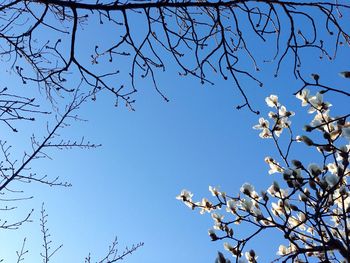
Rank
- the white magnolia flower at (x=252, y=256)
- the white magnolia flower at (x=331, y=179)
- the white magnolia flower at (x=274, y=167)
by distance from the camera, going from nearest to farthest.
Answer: the white magnolia flower at (x=331, y=179), the white magnolia flower at (x=252, y=256), the white magnolia flower at (x=274, y=167)

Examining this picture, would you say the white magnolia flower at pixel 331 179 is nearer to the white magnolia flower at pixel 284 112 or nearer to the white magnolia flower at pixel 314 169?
the white magnolia flower at pixel 314 169

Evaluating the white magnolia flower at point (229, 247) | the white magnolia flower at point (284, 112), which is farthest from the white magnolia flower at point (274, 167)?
the white magnolia flower at point (229, 247)

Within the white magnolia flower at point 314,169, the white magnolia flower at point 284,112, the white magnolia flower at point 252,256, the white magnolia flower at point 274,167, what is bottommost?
the white magnolia flower at point 252,256

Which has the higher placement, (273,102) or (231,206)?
(273,102)

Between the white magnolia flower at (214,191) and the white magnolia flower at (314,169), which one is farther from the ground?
the white magnolia flower at (214,191)

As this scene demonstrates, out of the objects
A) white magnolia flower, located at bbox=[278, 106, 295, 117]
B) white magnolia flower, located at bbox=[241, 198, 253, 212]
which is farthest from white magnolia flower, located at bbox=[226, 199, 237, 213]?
white magnolia flower, located at bbox=[278, 106, 295, 117]

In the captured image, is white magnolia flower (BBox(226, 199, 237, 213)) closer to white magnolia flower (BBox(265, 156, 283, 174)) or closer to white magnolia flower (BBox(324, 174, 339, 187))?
white magnolia flower (BBox(265, 156, 283, 174))

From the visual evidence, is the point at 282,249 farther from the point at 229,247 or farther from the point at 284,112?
the point at 284,112

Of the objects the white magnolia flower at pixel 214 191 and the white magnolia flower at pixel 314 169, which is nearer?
the white magnolia flower at pixel 314 169

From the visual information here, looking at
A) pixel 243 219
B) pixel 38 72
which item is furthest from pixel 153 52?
pixel 243 219

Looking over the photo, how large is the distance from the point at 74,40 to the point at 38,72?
922 millimetres

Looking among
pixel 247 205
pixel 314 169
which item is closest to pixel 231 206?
pixel 247 205

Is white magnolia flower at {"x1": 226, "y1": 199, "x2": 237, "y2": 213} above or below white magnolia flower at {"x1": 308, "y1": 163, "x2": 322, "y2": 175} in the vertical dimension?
above

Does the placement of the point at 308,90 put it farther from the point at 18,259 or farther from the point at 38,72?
the point at 18,259
